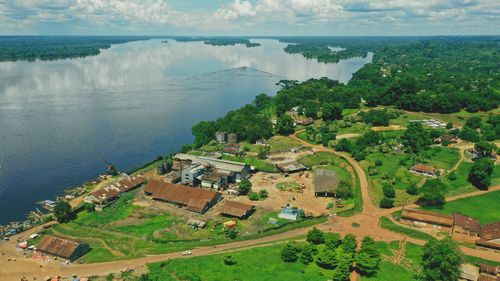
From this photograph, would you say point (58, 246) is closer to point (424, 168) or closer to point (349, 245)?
point (349, 245)

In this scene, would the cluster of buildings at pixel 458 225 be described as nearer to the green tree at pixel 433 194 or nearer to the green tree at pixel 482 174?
the green tree at pixel 433 194

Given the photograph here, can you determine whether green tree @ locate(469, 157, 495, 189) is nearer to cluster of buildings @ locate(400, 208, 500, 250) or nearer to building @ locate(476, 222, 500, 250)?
cluster of buildings @ locate(400, 208, 500, 250)

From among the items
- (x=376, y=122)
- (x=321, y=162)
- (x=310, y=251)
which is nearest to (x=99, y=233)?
(x=310, y=251)

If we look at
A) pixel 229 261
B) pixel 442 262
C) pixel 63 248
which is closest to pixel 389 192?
pixel 442 262

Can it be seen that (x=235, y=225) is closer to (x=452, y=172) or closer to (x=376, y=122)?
(x=452, y=172)

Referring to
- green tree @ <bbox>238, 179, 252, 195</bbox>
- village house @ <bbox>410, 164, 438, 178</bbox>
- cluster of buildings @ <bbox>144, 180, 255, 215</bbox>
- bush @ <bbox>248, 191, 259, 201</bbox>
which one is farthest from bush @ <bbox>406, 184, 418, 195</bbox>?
green tree @ <bbox>238, 179, 252, 195</bbox>
